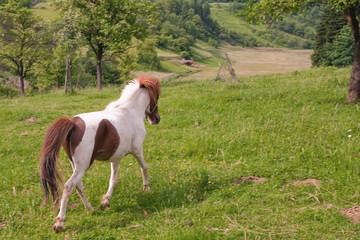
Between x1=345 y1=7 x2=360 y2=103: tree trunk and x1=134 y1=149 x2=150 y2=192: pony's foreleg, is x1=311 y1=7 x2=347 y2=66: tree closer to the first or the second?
x1=345 y1=7 x2=360 y2=103: tree trunk

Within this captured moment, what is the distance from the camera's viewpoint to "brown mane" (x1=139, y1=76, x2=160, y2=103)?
21.5ft

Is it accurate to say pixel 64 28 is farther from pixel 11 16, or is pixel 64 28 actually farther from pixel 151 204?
pixel 151 204

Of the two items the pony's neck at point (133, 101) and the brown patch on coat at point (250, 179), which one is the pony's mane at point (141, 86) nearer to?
the pony's neck at point (133, 101)

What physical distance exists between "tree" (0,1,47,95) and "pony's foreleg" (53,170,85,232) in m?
41.5

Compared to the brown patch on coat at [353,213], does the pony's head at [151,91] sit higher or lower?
higher

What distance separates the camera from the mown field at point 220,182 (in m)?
4.76

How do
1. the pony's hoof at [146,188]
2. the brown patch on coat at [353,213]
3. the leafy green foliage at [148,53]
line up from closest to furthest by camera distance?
the brown patch on coat at [353,213] → the pony's hoof at [146,188] → the leafy green foliage at [148,53]

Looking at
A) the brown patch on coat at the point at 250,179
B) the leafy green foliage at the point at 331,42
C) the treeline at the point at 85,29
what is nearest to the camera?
the brown patch on coat at the point at 250,179

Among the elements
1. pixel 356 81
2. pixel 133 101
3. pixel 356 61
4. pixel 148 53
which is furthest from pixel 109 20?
pixel 148 53

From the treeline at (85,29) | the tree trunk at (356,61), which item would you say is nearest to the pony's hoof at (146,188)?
the tree trunk at (356,61)

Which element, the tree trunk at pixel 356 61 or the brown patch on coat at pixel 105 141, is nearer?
the brown patch on coat at pixel 105 141

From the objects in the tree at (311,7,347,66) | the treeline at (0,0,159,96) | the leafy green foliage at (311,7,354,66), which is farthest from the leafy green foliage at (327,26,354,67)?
the treeline at (0,0,159,96)

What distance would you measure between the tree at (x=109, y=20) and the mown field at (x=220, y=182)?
17903mm

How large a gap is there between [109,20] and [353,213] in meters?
27.2
